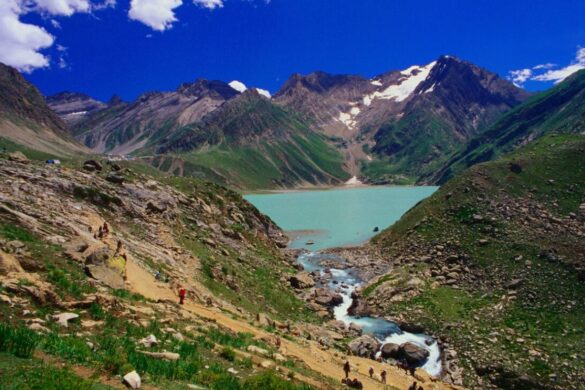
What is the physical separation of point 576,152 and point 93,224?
81890mm

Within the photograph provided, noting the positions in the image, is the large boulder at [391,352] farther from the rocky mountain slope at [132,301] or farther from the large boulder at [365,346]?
the rocky mountain slope at [132,301]

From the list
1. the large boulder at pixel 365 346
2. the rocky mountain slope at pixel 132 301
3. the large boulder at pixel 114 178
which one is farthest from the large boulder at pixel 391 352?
the large boulder at pixel 114 178

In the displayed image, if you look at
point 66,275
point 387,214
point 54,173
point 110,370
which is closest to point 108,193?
point 54,173

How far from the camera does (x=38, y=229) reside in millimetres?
26438

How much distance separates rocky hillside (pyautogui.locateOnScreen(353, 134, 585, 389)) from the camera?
37094 mm

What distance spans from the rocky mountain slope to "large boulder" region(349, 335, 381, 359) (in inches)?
72.4

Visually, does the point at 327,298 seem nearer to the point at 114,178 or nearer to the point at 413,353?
the point at 413,353

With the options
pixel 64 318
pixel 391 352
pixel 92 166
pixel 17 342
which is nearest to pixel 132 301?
pixel 64 318

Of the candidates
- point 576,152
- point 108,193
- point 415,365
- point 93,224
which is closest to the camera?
point 93,224

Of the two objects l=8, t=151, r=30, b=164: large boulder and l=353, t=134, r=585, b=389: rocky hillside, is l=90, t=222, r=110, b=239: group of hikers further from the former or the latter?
l=353, t=134, r=585, b=389: rocky hillside

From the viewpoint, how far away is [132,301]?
72.4ft

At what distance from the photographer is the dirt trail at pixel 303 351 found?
24219 mm

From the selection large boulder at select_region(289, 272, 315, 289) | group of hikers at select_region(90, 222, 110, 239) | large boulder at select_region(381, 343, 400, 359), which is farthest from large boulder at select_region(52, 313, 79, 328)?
large boulder at select_region(289, 272, 315, 289)

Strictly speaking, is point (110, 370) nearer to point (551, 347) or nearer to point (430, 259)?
point (551, 347)
